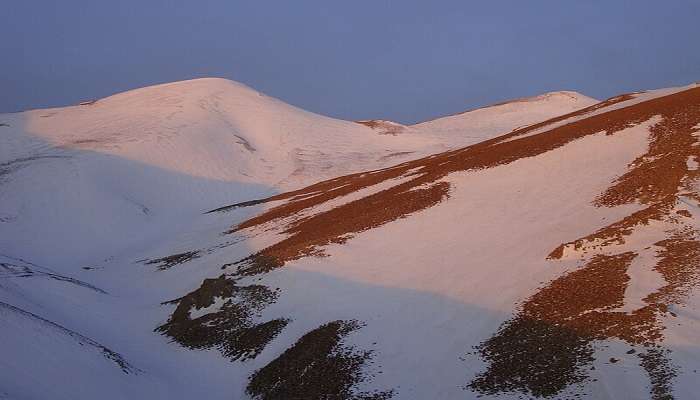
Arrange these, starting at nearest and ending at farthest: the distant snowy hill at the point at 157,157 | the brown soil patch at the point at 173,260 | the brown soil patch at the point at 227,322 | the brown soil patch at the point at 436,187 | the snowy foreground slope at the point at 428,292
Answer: the snowy foreground slope at the point at 428,292 < the brown soil patch at the point at 227,322 < the brown soil patch at the point at 436,187 < the brown soil patch at the point at 173,260 < the distant snowy hill at the point at 157,157

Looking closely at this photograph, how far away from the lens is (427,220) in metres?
35.1

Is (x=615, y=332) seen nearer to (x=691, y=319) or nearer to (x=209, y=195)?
(x=691, y=319)

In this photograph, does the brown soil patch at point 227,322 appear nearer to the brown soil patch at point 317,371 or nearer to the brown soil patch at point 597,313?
the brown soil patch at point 317,371

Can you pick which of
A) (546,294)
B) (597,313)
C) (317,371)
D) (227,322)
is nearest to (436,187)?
(227,322)

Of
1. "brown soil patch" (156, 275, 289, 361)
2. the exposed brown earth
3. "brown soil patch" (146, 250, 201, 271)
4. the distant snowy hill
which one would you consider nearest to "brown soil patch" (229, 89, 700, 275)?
the exposed brown earth

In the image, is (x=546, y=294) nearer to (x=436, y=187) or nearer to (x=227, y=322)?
(x=227, y=322)

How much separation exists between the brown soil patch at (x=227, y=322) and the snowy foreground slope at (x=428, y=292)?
0.38 feet

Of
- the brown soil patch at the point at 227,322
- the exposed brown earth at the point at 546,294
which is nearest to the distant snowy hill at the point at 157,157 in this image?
the brown soil patch at the point at 227,322

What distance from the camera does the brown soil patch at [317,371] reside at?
20250 mm

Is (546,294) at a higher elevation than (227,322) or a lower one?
higher

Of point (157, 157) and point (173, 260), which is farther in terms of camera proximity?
point (157, 157)

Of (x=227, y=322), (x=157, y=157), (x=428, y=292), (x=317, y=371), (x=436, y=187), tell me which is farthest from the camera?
(x=157, y=157)

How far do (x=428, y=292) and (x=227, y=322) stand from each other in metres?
10.5

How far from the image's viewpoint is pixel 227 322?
2916cm
